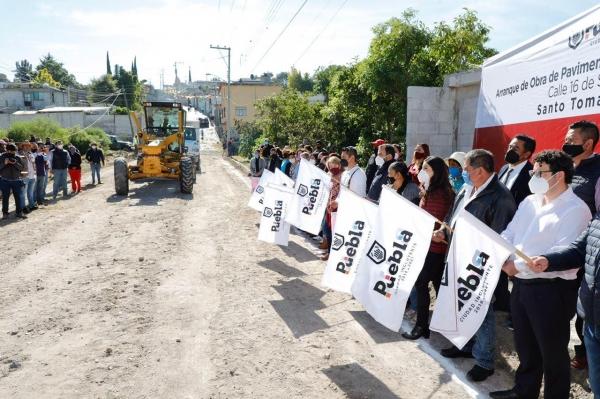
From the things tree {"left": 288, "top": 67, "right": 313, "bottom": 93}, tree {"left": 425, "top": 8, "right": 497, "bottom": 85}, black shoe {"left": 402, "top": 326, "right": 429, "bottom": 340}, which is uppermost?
tree {"left": 288, "top": 67, "right": 313, "bottom": 93}

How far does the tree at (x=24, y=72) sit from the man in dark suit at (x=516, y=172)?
8951cm

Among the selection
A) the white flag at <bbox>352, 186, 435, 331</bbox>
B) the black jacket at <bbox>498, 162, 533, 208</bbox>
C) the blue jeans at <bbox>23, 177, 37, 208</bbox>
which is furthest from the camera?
the blue jeans at <bbox>23, 177, 37, 208</bbox>

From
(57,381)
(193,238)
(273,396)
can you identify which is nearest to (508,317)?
(273,396)

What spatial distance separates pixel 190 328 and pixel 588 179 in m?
4.09

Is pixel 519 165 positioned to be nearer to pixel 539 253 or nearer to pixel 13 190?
pixel 539 253

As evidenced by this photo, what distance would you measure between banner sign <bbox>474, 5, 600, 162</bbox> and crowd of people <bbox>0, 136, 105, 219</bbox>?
10.1m

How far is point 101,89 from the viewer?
72.8 metres

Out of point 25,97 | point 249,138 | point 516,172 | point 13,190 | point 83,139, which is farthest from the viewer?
point 25,97

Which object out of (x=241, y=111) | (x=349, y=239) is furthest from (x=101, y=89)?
(x=349, y=239)

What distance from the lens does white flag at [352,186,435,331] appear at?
4.18 m

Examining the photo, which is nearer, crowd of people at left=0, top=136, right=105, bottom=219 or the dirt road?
the dirt road

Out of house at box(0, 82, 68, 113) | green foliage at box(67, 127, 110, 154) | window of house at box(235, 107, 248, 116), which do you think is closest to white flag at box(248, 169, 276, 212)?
green foliage at box(67, 127, 110, 154)

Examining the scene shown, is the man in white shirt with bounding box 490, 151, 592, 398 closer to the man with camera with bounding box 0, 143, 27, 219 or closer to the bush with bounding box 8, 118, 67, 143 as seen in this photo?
the man with camera with bounding box 0, 143, 27, 219

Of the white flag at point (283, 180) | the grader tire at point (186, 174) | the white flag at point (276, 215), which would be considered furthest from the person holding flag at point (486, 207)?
the grader tire at point (186, 174)
